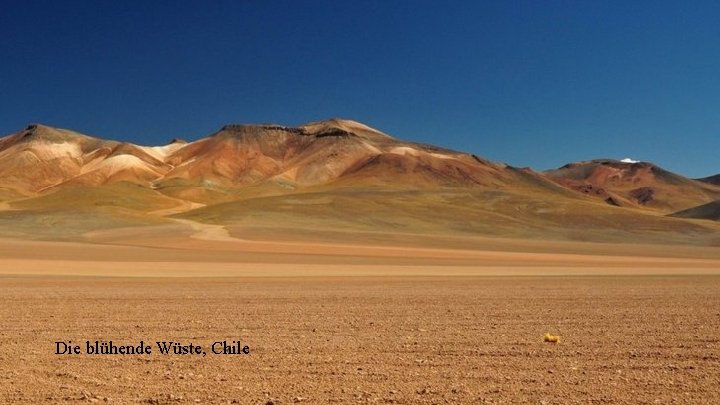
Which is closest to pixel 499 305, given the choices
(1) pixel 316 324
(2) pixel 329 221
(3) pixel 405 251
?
(1) pixel 316 324

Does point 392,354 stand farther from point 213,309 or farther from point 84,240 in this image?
point 84,240

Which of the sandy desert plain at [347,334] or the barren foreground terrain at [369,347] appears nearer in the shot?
the barren foreground terrain at [369,347]

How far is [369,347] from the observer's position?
43.7 feet

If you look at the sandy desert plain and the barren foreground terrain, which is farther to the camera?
the sandy desert plain

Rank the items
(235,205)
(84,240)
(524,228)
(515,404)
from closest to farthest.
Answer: (515,404) < (84,240) < (524,228) < (235,205)

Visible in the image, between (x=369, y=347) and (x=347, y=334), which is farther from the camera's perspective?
(x=347, y=334)

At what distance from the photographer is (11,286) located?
27.5 metres

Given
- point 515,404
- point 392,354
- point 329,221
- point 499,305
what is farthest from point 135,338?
point 329,221

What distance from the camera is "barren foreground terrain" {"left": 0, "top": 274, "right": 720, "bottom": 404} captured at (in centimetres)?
985

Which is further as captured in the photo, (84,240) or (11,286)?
(84,240)

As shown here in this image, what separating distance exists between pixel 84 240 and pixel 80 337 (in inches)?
2467

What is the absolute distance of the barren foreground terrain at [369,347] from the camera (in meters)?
9.85

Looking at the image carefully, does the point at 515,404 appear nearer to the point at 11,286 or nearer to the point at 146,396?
the point at 146,396

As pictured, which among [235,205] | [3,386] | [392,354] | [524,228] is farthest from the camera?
[235,205]
